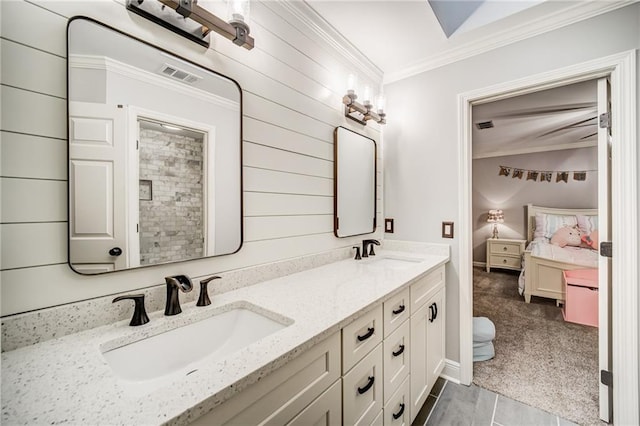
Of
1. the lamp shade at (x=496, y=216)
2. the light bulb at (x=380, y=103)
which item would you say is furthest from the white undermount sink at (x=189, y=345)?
the lamp shade at (x=496, y=216)

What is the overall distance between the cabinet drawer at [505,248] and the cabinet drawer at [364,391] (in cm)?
492

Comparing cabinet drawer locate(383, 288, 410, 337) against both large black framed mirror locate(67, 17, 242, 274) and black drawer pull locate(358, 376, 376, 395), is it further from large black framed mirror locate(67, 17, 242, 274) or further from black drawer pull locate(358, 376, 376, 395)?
large black framed mirror locate(67, 17, 242, 274)

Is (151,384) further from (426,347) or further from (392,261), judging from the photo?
(392,261)

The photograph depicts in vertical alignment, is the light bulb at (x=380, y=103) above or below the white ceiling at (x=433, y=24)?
below

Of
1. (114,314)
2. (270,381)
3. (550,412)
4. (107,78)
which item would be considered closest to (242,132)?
(107,78)

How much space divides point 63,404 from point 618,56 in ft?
8.91

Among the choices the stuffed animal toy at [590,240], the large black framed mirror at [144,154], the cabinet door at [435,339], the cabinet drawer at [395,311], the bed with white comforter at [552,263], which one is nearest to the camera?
the large black framed mirror at [144,154]

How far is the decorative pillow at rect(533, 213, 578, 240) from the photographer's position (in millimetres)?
4358

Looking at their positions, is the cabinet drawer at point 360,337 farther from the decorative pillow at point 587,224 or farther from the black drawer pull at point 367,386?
the decorative pillow at point 587,224

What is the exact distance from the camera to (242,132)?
1.28 metres

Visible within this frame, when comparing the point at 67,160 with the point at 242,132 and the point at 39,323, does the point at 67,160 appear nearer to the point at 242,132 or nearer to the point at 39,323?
the point at 39,323

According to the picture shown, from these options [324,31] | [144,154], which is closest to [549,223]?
[324,31]

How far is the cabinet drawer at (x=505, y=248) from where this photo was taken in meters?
4.85

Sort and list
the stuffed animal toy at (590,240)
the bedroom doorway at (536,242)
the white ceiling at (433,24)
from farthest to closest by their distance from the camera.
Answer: the stuffed animal toy at (590,240)
the bedroom doorway at (536,242)
the white ceiling at (433,24)
